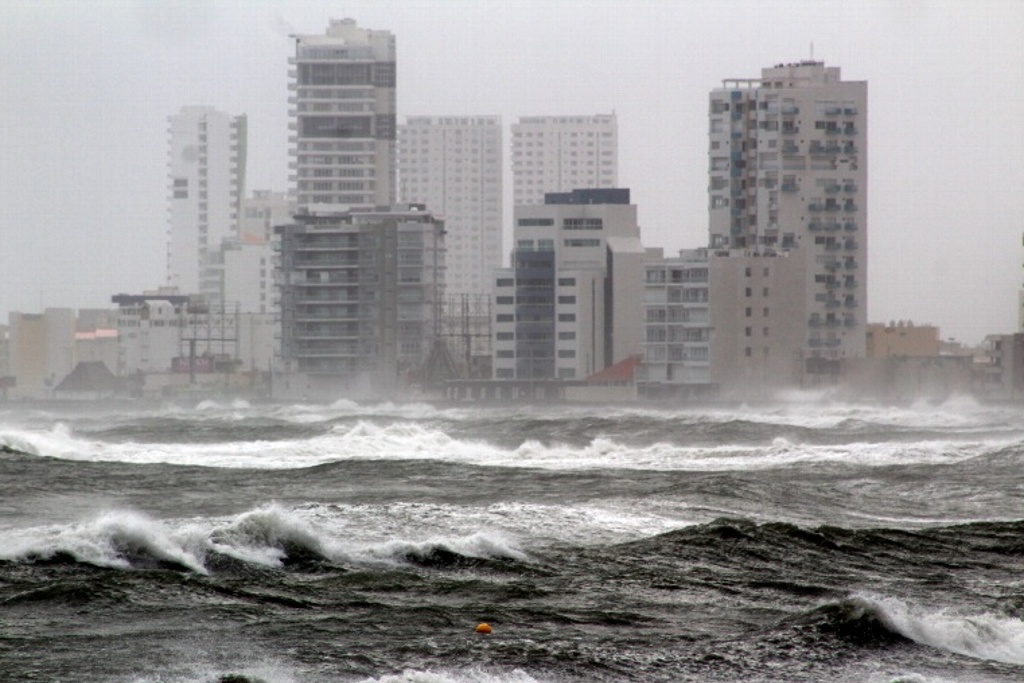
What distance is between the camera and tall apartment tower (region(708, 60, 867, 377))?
505 feet

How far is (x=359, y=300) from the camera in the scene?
163 m

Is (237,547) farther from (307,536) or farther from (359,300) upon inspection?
(359,300)

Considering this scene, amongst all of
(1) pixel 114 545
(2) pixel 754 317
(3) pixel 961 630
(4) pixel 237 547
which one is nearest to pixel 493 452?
(4) pixel 237 547

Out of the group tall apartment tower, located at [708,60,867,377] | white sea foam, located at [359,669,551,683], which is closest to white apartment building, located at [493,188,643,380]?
tall apartment tower, located at [708,60,867,377]

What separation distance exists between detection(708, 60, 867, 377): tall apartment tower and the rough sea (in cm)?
11130

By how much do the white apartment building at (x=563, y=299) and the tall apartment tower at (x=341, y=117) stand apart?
159ft

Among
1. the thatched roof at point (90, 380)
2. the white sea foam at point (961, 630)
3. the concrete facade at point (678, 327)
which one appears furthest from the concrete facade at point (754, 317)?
the white sea foam at point (961, 630)

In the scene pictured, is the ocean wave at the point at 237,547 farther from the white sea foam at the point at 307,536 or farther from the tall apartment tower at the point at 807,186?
the tall apartment tower at the point at 807,186

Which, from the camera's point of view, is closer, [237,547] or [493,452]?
[237,547]

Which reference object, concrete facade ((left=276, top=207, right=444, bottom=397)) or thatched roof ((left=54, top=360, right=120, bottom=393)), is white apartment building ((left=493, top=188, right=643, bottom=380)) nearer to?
concrete facade ((left=276, top=207, right=444, bottom=397))

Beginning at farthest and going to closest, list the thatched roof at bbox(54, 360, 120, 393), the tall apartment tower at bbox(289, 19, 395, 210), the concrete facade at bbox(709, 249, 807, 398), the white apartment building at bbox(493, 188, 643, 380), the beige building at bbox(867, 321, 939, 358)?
the tall apartment tower at bbox(289, 19, 395, 210), the thatched roof at bbox(54, 360, 120, 393), the beige building at bbox(867, 321, 939, 358), the white apartment building at bbox(493, 188, 643, 380), the concrete facade at bbox(709, 249, 807, 398)

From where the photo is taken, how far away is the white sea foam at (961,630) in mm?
18172

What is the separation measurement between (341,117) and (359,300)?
135 feet

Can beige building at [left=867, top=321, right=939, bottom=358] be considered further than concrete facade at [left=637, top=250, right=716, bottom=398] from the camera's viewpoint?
Yes
